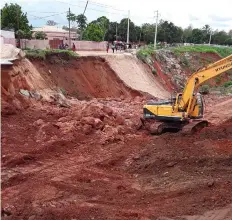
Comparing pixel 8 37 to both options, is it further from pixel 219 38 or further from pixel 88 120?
pixel 219 38

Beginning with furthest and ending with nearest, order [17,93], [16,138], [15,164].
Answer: [17,93] < [16,138] < [15,164]

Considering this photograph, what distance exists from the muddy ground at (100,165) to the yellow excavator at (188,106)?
2.36 ft

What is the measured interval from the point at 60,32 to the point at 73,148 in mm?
55953

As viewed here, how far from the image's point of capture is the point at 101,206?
958cm

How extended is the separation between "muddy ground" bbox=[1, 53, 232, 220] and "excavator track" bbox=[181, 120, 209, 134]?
33 centimetres

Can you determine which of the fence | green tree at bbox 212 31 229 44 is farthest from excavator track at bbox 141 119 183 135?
green tree at bbox 212 31 229 44

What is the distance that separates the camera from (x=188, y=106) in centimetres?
1574

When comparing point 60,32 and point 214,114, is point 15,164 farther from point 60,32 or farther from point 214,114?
point 60,32

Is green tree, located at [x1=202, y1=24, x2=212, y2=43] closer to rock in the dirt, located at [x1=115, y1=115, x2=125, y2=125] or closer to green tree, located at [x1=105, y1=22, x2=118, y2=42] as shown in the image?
green tree, located at [x1=105, y1=22, x2=118, y2=42]

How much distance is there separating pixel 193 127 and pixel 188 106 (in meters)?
1.00

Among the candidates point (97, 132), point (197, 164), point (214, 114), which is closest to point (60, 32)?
point (214, 114)

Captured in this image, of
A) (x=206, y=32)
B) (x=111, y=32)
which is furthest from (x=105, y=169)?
(x=206, y=32)

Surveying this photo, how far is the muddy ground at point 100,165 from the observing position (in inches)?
373

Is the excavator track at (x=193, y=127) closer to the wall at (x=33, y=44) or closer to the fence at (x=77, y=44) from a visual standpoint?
the wall at (x=33, y=44)
